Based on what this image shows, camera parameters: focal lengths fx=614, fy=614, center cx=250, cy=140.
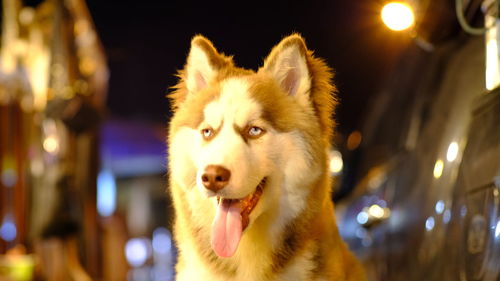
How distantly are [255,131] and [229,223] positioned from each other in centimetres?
30

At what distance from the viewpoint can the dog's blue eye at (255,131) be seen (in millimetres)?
1876

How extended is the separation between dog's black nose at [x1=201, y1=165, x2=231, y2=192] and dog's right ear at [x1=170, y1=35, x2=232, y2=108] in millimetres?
420

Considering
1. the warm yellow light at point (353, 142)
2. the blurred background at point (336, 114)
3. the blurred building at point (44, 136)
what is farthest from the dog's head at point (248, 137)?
the warm yellow light at point (353, 142)

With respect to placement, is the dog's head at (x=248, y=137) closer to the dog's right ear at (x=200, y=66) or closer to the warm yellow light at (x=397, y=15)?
the dog's right ear at (x=200, y=66)

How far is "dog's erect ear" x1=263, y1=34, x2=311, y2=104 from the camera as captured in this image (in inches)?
76.0

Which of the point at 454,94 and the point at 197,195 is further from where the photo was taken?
the point at 454,94

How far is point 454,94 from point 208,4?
385 cm

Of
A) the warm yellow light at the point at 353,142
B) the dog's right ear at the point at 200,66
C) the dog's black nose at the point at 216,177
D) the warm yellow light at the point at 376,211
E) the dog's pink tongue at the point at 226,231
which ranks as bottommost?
the dog's pink tongue at the point at 226,231

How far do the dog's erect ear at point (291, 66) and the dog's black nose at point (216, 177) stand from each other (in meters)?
0.42

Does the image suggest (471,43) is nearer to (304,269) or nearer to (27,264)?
(304,269)

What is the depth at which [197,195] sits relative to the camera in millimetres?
1928

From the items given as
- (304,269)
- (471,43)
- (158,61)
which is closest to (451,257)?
(304,269)

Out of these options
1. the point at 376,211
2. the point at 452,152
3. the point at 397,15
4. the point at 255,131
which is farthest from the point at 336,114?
the point at 376,211

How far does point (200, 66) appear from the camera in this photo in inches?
81.0
